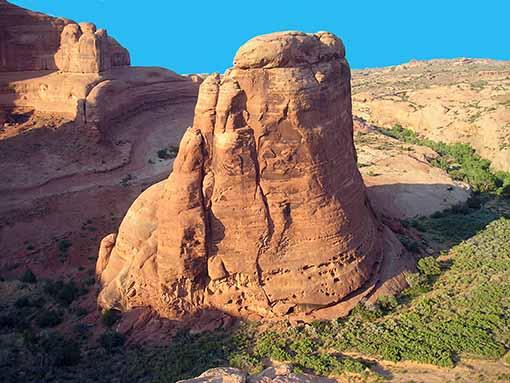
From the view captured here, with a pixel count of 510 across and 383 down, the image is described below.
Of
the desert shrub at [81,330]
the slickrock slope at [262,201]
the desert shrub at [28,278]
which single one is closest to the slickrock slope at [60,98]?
the desert shrub at [28,278]

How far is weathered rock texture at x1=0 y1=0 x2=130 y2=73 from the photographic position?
42844 millimetres

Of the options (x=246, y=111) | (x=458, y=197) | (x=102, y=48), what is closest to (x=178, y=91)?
(x=102, y=48)

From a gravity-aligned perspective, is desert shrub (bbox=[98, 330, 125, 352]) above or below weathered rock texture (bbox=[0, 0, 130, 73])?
below

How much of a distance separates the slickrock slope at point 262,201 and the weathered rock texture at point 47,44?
25.8m

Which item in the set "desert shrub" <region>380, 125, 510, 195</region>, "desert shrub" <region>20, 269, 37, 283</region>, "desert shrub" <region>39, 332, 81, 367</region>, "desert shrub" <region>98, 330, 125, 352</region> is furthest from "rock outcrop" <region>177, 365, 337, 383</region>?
"desert shrub" <region>380, 125, 510, 195</region>

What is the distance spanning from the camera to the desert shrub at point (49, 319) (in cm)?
2308

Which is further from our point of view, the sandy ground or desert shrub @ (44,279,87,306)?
the sandy ground

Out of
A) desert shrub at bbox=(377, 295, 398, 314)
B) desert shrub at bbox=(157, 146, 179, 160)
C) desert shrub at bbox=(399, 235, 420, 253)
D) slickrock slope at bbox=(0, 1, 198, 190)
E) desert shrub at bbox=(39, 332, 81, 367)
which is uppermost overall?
slickrock slope at bbox=(0, 1, 198, 190)

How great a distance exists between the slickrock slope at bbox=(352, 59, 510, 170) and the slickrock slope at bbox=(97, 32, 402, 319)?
Result: 32416 mm

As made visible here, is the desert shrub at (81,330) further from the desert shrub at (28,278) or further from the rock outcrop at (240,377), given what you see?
the rock outcrop at (240,377)

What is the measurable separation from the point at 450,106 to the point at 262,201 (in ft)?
153

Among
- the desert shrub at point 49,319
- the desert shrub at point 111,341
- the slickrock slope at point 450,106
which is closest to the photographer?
the desert shrub at point 111,341

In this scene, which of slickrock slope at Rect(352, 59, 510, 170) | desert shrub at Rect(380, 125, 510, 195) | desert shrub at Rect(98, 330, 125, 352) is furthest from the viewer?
slickrock slope at Rect(352, 59, 510, 170)

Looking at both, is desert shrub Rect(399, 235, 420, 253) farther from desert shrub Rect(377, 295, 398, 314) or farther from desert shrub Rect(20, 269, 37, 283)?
Answer: desert shrub Rect(20, 269, 37, 283)
